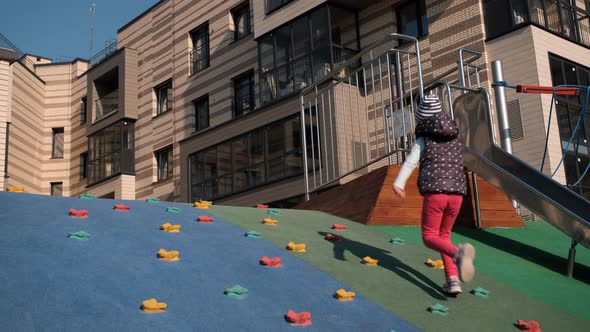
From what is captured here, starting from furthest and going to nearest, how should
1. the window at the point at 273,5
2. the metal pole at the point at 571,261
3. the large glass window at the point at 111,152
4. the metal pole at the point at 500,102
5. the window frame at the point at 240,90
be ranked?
the large glass window at the point at 111,152
the window frame at the point at 240,90
the window at the point at 273,5
the metal pole at the point at 500,102
the metal pole at the point at 571,261

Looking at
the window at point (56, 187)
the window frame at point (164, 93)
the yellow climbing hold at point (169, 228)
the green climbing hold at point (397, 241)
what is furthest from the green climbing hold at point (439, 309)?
the window at point (56, 187)

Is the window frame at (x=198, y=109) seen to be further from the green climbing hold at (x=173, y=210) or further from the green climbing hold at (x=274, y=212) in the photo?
the green climbing hold at (x=173, y=210)

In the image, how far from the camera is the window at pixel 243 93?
23.5 metres

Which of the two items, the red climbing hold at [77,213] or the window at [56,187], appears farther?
the window at [56,187]

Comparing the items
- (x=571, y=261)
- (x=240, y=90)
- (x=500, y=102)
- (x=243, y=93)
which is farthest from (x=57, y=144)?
(x=571, y=261)

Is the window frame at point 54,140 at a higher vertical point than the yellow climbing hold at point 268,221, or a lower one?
higher

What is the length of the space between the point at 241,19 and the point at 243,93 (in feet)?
10.2

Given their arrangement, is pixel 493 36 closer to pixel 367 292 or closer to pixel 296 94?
pixel 296 94

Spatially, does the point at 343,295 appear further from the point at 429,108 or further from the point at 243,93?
the point at 243,93

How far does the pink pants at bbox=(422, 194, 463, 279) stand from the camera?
503cm

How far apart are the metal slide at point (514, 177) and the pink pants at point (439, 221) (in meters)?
1.57

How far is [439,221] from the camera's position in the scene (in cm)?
516

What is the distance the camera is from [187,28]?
26672 mm

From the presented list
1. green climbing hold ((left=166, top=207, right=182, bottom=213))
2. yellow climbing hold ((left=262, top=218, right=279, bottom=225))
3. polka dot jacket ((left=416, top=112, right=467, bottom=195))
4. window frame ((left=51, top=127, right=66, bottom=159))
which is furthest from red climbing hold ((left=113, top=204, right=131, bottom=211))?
window frame ((left=51, top=127, right=66, bottom=159))
